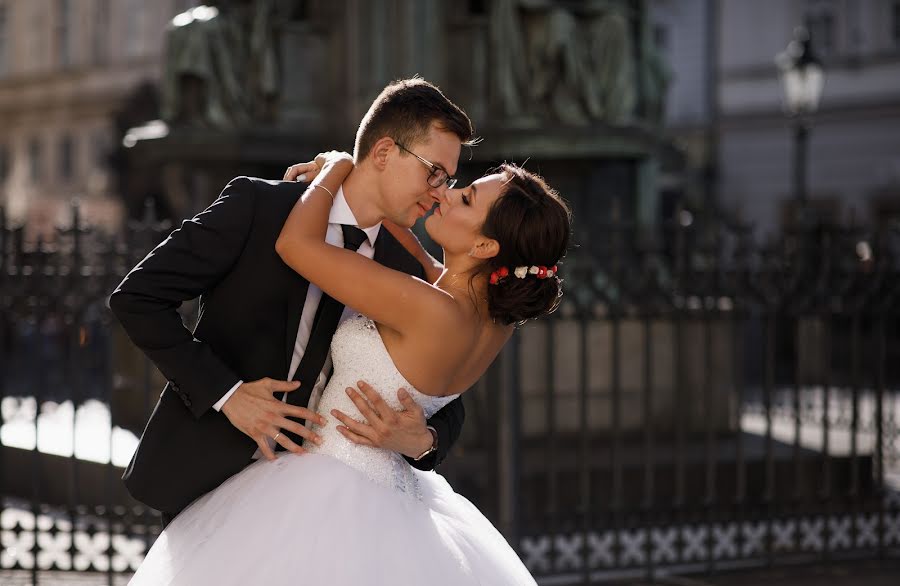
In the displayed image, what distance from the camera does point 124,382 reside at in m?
10.5

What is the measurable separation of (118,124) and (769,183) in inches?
820

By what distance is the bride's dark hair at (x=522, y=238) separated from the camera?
343cm

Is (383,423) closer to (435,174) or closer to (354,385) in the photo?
(354,385)

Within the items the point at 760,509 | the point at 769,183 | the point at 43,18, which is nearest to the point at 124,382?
the point at 760,509

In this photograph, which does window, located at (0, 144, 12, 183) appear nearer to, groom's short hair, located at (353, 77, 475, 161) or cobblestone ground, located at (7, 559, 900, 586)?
cobblestone ground, located at (7, 559, 900, 586)

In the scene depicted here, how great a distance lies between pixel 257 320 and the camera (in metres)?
3.49

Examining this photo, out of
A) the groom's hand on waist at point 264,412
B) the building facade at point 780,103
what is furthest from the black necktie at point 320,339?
the building facade at point 780,103

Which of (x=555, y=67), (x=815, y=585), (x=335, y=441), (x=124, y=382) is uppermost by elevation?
(x=555, y=67)

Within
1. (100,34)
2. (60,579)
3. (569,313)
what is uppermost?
(100,34)

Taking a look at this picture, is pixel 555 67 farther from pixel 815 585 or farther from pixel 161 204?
pixel 161 204

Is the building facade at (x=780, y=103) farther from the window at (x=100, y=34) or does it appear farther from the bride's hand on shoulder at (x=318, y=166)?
the bride's hand on shoulder at (x=318, y=166)

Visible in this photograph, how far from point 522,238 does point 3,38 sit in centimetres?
5716

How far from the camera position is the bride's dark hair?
343 centimetres

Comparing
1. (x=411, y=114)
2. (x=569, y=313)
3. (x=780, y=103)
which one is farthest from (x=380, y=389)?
(x=780, y=103)
